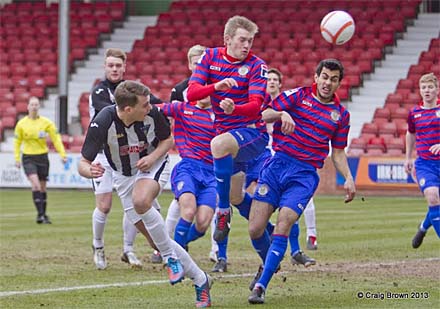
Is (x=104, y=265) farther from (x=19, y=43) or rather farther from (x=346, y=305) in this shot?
(x=19, y=43)

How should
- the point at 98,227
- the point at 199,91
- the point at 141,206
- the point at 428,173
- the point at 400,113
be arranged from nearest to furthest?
the point at 141,206, the point at 199,91, the point at 98,227, the point at 428,173, the point at 400,113

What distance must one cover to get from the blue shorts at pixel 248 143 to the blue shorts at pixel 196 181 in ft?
3.30

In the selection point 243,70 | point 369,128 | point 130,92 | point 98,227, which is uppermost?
point 243,70

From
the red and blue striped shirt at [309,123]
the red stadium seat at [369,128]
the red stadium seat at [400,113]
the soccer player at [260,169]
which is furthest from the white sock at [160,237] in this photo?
the red stadium seat at [400,113]

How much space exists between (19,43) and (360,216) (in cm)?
2109

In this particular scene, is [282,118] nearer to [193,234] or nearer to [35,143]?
[193,234]

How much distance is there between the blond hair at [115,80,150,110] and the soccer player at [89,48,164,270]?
2.69m

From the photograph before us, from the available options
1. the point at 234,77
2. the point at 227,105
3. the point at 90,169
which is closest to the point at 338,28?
the point at 234,77

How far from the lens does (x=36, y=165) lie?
1947cm

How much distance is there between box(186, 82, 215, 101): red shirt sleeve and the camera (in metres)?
9.73

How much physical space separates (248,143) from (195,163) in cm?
153

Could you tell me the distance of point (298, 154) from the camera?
980 centimetres

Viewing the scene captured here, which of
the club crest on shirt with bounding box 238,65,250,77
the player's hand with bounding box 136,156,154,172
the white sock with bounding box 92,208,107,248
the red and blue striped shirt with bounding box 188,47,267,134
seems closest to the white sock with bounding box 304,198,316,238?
the white sock with bounding box 92,208,107,248

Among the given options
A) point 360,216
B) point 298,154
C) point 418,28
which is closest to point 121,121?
point 298,154
